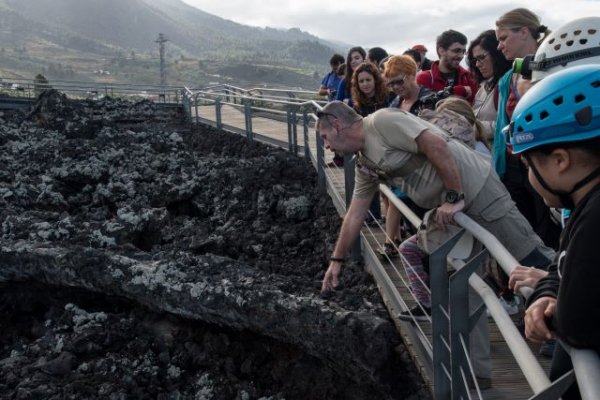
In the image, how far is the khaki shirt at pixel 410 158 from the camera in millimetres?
3191

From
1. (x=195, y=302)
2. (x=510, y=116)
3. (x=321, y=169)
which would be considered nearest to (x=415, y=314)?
(x=510, y=116)

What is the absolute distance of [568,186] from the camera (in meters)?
1.65

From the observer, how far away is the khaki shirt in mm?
3191

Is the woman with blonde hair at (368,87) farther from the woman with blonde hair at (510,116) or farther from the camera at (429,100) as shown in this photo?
the woman with blonde hair at (510,116)

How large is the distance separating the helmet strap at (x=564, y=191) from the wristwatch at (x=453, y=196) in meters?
1.31

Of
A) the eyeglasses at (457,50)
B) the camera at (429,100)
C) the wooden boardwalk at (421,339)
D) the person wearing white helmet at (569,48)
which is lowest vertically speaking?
the wooden boardwalk at (421,339)

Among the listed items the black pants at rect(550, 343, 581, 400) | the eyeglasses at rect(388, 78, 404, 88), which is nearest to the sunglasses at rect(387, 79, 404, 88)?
the eyeglasses at rect(388, 78, 404, 88)

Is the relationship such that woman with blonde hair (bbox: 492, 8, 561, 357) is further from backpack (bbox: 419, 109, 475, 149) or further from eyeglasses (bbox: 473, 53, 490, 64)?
eyeglasses (bbox: 473, 53, 490, 64)

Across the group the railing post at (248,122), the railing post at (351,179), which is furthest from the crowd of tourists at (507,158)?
the railing post at (248,122)

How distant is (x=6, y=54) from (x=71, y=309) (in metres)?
177

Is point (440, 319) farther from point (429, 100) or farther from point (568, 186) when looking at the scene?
point (429, 100)

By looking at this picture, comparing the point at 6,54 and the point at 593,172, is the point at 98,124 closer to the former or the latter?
the point at 593,172

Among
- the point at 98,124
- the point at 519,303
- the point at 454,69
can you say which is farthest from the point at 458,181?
the point at 98,124

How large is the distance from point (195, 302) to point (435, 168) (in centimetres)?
311
